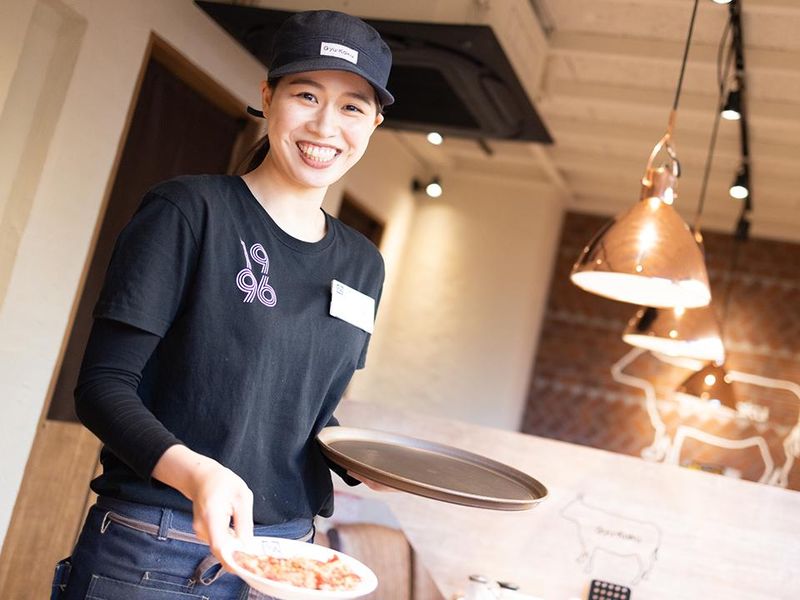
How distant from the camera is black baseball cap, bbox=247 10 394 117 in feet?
3.92

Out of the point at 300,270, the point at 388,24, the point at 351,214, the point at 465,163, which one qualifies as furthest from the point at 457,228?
the point at 300,270

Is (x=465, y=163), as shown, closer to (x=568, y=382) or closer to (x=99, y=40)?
(x=568, y=382)

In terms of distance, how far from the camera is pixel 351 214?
5918 mm

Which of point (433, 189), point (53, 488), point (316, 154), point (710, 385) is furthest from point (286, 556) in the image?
point (433, 189)

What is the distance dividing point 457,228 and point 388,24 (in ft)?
11.7

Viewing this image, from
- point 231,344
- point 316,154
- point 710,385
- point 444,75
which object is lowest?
point 231,344

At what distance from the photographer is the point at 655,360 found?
267 inches

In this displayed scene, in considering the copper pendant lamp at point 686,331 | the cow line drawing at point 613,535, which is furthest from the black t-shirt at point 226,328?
the copper pendant lamp at point 686,331

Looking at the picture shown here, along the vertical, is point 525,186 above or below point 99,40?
above

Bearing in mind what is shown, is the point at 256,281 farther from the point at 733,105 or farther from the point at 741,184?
the point at 741,184

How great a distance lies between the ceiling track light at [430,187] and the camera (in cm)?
660

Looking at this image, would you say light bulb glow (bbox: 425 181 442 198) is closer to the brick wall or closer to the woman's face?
the brick wall

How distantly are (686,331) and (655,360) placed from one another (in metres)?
3.08

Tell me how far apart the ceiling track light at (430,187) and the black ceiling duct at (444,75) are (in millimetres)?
2207
